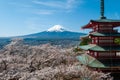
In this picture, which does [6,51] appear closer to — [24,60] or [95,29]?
[24,60]

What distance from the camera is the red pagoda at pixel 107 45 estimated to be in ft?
95.6

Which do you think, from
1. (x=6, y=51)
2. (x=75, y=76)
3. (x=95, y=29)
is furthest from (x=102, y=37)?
(x=6, y=51)

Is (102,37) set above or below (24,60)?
above

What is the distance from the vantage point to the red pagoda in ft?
95.6

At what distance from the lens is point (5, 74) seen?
2209cm

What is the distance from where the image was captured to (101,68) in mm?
28562

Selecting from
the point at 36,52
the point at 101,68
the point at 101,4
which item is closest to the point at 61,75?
the point at 101,68

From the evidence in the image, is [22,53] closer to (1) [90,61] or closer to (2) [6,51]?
(2) [6,51]

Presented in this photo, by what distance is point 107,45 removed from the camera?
30.3 meters

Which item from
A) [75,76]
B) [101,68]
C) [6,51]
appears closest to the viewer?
[75,76]

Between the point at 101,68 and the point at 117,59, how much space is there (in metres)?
2.51

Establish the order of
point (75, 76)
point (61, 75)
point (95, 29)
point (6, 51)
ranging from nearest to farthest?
1. point (61, 75)
2. point (75, 76)
3. point (95, 29)
4. point (6, 51)

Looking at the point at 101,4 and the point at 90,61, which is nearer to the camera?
the point at 90,61

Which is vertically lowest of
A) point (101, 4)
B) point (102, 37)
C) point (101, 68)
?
point (101, 68)
